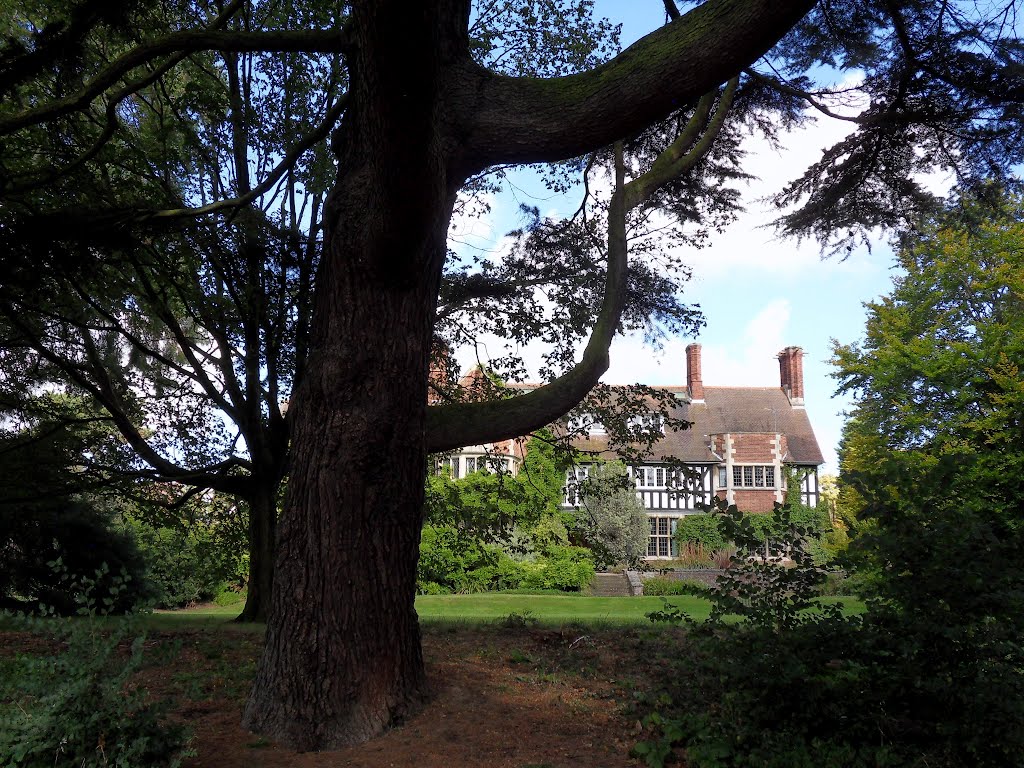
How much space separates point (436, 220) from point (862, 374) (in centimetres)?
2130

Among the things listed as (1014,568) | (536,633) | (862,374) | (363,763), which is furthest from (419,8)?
(862,374)

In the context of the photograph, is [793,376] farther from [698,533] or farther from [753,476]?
[698,533]

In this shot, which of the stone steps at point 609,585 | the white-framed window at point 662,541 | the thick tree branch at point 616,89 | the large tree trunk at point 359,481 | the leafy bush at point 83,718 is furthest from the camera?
the white-framed window at point 662,541

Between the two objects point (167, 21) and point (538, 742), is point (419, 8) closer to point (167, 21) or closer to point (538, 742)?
point (538, 742)

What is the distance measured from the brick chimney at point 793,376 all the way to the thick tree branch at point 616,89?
39.2 meters

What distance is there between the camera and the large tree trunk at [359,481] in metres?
4.22

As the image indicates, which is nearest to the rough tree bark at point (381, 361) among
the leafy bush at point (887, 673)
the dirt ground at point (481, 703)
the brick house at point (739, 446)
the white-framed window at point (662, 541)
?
the dirt ground at point (481, 703)

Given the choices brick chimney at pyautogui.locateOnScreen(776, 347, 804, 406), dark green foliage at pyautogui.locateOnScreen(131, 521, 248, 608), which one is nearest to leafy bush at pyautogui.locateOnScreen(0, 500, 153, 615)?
dark green foliage at pyautogui.locateOnScreen(131, 521, 248, 608)

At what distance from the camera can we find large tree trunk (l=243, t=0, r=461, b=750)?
13.9 ft

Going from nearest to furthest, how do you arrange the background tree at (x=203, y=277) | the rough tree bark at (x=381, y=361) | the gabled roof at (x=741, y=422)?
the rough tree bark at (x=381, y=361) < the background tree at (x=203, y=277) < the gabled roof at (x=741, y=422)

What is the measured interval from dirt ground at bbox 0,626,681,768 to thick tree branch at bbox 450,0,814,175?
126 inches

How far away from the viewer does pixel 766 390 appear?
41.8 m

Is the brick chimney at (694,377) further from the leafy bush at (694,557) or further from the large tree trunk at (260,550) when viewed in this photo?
the large tree trunk at (260,550)

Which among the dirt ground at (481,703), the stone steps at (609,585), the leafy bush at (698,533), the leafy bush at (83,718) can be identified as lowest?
the stone steps at (609,585)
